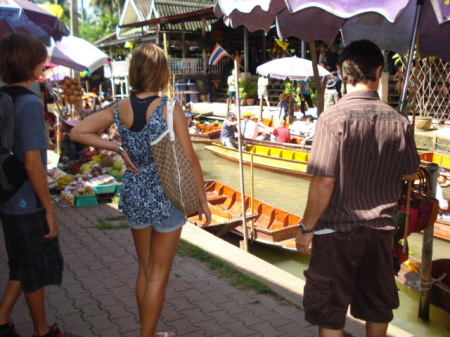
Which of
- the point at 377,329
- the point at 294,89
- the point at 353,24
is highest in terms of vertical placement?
the point at 353,24

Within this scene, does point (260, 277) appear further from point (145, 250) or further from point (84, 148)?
point (84, 148)

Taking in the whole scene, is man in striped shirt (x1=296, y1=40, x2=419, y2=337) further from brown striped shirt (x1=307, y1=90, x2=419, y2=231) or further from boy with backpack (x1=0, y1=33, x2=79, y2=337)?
boy with backpack (x1=0, y1=33, x2=79, y2=337)

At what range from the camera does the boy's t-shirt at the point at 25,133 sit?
2660mm

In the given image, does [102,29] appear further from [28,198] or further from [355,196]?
[355,196]

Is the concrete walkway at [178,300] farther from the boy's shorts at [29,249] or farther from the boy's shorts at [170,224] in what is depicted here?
the boy's shorts at [170,224]

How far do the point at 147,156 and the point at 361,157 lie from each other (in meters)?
1.12

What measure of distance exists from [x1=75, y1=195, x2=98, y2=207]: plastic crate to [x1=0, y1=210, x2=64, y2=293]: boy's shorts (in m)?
4.54

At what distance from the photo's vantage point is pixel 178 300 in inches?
156

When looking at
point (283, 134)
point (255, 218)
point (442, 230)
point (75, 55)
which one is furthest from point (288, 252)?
point (283, 134)

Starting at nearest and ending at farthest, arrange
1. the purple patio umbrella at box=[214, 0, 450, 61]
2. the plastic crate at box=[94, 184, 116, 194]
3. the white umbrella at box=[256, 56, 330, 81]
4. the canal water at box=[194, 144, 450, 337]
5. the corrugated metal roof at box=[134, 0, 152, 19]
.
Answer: the purple patio umbrella at box=[214, 0, 450, 61] < the canal water at box=[194, 144, 450, 337] < the plastic crate at box=[94, 184, 116, 194] < the white umbrella at box=[256, 56, 330, 81] < the corrugated metal roof at box=[134, 0, 152, 19]

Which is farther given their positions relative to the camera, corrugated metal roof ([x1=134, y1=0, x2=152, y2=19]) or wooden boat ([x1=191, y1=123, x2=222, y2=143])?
corrugated metal roof ([x1=134, y1=0, x2=152, y2=19])

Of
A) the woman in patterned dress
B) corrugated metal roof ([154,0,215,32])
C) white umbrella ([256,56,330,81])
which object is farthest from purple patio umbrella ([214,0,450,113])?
corrugated metal roof ([154,0,215,32])

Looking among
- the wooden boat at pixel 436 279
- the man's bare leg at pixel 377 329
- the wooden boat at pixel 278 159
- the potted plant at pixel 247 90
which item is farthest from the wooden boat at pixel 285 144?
the man's bare leg at pixel 377 329

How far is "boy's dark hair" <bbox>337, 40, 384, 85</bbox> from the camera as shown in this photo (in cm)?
257
